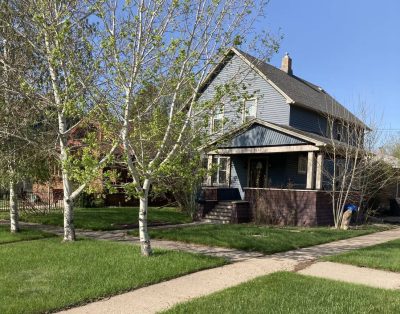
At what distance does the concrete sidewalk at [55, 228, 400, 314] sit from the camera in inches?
235

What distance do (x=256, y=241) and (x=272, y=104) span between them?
11.4 metres

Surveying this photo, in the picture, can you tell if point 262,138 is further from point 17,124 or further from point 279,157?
point 17,124

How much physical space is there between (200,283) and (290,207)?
417 inches

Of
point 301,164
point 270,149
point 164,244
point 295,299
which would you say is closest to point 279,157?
point 301,164

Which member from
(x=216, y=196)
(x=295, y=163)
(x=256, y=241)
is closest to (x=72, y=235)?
(x=256, y=241)

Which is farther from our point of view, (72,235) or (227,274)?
(72,235)

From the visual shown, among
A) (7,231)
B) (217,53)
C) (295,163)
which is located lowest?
(7,231)

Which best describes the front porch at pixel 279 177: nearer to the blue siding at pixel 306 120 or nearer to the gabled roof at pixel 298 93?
the blue siding at pixel 306 120

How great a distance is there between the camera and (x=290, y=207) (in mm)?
17344

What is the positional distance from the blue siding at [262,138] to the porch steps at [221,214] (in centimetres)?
254

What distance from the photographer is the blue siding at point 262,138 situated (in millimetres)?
18117

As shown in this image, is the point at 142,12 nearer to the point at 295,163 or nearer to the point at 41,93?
the point at 41,93

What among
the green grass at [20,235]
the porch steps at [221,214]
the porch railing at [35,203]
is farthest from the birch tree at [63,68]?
the porch steps at [221,214]

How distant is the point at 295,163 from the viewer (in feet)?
70.1
